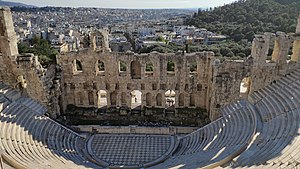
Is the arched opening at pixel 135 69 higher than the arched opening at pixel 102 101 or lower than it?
higher

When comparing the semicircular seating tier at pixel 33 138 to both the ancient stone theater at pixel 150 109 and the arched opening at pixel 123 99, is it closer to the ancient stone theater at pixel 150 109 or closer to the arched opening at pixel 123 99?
the ancient stone theater at pixel 150 109

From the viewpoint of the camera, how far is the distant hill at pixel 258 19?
48.5 metres

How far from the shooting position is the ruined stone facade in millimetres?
20344

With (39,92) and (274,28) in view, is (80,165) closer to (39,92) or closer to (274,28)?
(39,92)

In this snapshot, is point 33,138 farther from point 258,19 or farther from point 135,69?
point 258,19

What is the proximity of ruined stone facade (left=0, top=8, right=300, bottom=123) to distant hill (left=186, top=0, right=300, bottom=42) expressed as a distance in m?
24.6

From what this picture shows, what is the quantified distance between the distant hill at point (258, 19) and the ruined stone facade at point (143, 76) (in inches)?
968

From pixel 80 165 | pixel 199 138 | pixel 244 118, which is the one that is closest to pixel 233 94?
pixel 244 118

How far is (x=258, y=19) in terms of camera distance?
193ft

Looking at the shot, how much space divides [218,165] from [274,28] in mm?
40946

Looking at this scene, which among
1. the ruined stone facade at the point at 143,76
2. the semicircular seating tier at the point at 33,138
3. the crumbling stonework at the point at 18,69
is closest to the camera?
the semicircular seating tier at the point at 33,138

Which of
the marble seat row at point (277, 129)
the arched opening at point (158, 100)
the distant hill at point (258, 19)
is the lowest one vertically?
the arched opening at point (158, 100)

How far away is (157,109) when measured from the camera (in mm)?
23562

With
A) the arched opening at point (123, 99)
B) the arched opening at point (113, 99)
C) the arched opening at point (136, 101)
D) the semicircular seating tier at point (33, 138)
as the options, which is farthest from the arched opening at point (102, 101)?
the semicircular seating tier at point (33, 138)
